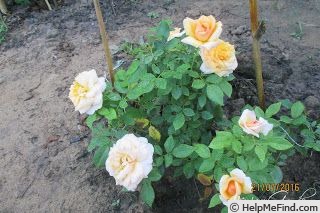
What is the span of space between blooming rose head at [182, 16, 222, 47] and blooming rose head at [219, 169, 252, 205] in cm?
49

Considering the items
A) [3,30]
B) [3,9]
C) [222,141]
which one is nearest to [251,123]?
[222,141]

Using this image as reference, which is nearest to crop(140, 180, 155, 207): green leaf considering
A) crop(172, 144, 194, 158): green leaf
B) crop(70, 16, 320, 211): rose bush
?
crop(70, 16, 320, 211): rose bush

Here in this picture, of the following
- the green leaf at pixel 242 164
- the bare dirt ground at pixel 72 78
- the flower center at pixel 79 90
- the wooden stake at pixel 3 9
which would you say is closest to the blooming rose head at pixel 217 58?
the green leaf at pixel 242 164

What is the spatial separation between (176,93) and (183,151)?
0.73ft

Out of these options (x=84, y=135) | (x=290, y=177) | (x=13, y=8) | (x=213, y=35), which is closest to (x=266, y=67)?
(x=290, y=177)

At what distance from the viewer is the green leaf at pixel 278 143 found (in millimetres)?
1436

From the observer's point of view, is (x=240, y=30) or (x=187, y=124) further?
(x=240, y=30)

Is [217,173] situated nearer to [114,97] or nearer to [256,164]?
[256,164]

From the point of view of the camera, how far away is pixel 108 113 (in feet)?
5.25

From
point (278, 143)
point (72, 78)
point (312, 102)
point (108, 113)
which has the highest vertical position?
point (108, 113)

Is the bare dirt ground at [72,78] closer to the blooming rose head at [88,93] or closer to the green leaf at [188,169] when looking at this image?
the green leaf at [188,169]

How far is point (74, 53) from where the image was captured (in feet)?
8.96

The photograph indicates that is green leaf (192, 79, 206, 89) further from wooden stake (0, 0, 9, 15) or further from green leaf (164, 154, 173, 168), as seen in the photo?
wooden stake (0, 0, 9, 15)

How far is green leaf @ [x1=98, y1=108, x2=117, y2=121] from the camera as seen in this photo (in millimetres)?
1593
